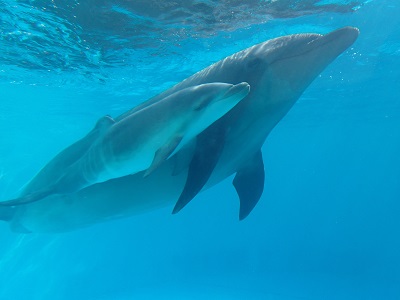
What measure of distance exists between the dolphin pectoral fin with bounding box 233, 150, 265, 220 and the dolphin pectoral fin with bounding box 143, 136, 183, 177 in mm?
2315

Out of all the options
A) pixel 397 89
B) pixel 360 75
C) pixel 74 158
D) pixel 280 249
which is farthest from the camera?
pixel 280 249

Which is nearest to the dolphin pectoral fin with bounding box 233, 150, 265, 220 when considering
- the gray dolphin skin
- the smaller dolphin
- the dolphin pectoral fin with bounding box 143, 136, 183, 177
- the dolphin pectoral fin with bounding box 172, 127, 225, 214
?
the gray dolphin skin

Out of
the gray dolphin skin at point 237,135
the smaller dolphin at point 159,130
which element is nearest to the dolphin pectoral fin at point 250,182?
the gray dolphin skin at point 237,135

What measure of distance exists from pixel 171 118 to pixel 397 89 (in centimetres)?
2897

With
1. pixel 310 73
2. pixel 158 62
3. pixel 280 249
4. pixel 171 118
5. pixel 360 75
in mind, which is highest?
pixel 310 73

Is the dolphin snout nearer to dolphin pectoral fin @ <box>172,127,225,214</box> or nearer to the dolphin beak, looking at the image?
dolphin pectoral fin @ <box>172,127,225,214</box>

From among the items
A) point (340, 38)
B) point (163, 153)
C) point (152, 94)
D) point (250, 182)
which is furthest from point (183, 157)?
point (152, 94)

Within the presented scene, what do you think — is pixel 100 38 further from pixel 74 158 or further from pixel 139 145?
pixel 139 145

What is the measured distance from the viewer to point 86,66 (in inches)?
654

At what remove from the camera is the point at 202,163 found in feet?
13.9

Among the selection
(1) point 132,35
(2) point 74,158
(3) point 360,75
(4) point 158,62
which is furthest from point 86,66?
(3) point 360,75

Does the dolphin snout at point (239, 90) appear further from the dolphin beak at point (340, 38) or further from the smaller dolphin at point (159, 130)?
the dolphin beak at point (340, 38)

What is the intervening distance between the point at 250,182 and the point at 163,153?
2.68 meters

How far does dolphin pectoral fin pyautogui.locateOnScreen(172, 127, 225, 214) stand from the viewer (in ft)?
13.6
